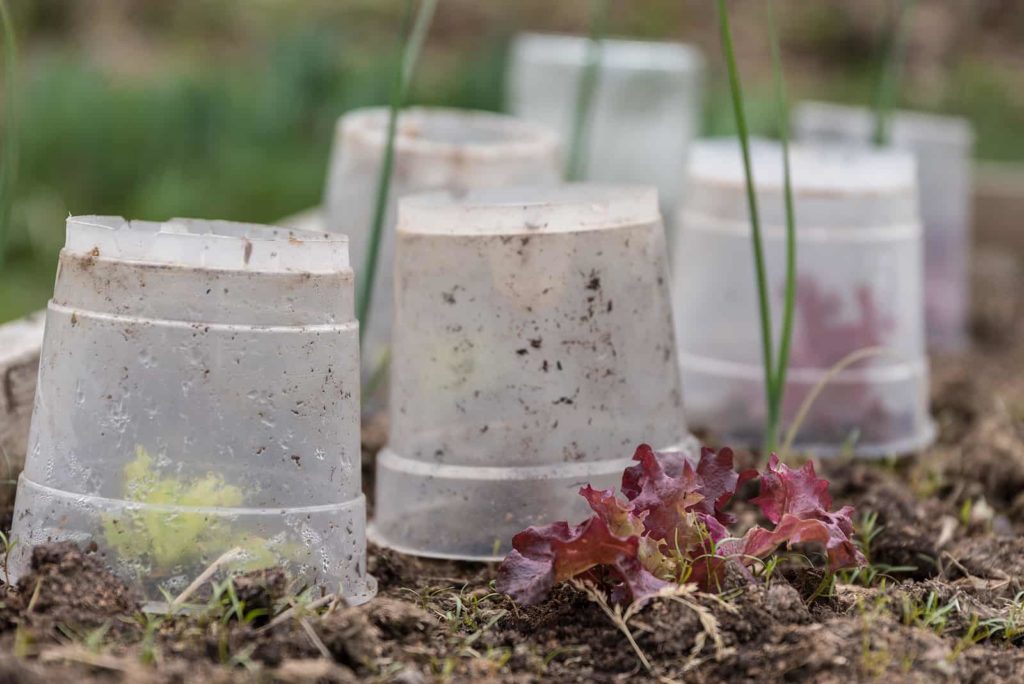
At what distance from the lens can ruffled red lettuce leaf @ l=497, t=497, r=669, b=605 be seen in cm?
153

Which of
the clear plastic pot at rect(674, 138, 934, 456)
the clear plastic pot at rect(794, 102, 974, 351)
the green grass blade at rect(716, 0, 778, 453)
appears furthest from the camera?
the clear plastic pot at rect(794, 102, 974, 351)

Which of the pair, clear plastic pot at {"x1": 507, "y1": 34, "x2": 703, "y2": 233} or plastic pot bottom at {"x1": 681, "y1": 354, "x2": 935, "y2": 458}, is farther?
clear plastic pot at {"x1": 507, "y1": 34, "x2": 703, "y2": 233}

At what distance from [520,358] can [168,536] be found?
52 centimetres

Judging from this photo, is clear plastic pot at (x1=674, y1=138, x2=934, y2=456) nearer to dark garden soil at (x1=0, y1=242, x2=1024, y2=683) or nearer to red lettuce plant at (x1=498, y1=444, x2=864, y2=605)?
dark garden soil at (x1=0, y1=242, x2=1024, y2=683)

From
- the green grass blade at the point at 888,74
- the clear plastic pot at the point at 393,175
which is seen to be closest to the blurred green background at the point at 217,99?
the clear plastic pot at the point at 393,175

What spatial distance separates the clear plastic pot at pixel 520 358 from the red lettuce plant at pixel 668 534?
20cm

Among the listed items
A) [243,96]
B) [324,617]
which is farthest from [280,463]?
[243,96]

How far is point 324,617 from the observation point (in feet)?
4.79

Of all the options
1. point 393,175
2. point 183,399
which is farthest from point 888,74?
point 183,399

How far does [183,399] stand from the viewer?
154 centimetres

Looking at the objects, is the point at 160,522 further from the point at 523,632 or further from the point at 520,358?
the point at 520,358

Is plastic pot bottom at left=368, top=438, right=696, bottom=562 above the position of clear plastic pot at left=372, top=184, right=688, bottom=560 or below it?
below

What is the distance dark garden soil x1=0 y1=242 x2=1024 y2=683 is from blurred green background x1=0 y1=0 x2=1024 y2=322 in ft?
3.96

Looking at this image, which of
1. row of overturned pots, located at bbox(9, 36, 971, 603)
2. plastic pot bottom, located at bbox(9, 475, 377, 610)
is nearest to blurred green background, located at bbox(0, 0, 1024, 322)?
row of overturned pots, located at bbox(9, 36, 971, 603)
